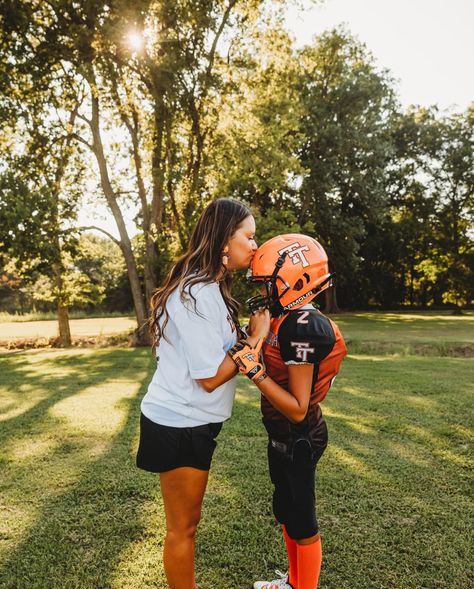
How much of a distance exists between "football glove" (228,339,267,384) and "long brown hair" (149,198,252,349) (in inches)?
10.3

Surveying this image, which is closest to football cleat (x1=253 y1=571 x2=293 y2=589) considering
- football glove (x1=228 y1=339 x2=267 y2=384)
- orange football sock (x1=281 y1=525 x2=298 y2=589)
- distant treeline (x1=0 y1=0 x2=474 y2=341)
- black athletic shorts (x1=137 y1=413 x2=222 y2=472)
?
orange football sock (x1=281 y1=525 x2=298 y2=589)

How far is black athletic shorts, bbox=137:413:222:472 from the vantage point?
245 cm

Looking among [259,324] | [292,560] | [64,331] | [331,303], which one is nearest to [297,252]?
[259,324]

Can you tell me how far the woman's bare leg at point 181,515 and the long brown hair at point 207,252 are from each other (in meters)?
0.72

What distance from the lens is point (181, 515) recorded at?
8.23 ft

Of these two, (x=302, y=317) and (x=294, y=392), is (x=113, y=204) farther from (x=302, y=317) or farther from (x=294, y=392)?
(x=294, y=392)

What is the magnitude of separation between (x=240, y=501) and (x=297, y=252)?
9.06 feet

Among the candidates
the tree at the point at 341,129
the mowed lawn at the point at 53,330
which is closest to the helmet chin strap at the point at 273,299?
the mowed lawn at the point at 53,330

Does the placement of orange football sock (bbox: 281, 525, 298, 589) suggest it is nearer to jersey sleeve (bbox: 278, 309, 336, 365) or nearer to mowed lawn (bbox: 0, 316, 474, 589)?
mowed lawn (bbox: 0, 316, 474, 589)

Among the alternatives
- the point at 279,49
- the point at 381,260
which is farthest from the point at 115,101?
the point at 381,260

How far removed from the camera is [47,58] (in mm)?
15430

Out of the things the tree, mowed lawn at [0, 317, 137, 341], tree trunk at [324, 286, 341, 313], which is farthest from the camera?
tree trunk at [324, 286, 341, 313]

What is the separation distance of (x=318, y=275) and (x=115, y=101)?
1675cm

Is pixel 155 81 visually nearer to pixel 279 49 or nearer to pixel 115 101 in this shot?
pixel 115 101
